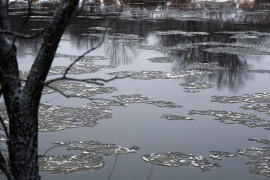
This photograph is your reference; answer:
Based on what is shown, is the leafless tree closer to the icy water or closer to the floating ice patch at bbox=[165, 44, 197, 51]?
the icy water

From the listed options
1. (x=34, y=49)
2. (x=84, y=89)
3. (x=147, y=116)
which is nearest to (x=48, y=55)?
(x=147, y=116)

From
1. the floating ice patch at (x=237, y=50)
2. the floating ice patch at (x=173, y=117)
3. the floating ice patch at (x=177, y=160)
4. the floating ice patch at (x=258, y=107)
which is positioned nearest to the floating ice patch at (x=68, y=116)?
the floating ice patch at (x=173, y=117)

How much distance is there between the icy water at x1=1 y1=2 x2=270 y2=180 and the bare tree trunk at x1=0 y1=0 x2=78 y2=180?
19cm

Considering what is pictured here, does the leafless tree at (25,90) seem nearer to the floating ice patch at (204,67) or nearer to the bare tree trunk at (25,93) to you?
the bare tree trunk at (25,93)

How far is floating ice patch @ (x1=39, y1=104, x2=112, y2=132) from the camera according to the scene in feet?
30.2

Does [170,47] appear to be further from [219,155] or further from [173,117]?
[219,155]

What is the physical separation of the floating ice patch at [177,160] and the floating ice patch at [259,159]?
0.68 meters

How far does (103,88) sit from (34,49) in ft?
21.0

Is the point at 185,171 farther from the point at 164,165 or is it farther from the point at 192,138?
the point at 192,138

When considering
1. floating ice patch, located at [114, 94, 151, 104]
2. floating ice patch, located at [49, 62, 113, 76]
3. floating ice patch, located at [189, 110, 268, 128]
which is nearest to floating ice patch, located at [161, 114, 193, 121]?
floating ice patch, located at [189, 110, 268, 128]

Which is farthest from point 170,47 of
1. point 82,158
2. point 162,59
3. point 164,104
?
point 82,158

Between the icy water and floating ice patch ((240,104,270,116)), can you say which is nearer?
the icy water

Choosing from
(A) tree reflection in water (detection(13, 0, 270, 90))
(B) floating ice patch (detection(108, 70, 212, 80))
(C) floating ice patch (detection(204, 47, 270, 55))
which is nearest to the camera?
(B) floating ice patch (detection(108, 70, 212, 80))

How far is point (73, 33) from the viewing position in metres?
21.0
